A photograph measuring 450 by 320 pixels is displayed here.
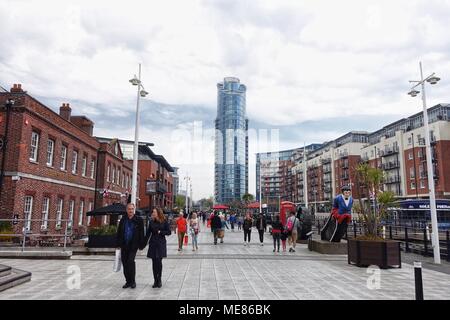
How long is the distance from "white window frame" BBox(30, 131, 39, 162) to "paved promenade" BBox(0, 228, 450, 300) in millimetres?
7538

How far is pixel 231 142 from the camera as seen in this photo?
104875 mm

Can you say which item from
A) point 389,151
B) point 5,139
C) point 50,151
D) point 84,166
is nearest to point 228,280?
point 5,139

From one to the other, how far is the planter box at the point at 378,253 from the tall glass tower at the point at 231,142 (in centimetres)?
9186

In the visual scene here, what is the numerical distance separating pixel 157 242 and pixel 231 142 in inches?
3850

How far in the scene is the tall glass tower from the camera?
10612cm

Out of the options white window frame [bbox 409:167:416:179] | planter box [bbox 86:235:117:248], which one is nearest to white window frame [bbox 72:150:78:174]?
planter box [bbox 86:235:117:248]

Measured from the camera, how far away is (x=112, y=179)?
30.8 m

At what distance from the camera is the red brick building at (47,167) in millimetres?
15992

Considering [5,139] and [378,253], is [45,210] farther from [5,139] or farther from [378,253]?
[378,253]

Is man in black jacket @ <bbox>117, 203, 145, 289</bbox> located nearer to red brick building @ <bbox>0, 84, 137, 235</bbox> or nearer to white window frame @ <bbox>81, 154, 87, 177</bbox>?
red brick building @ <bbox>0, 84, 137, 235</bbox>

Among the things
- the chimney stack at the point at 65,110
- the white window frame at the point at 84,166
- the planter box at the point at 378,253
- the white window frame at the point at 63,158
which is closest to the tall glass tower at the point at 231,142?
the white window frame at the point at 84,166
